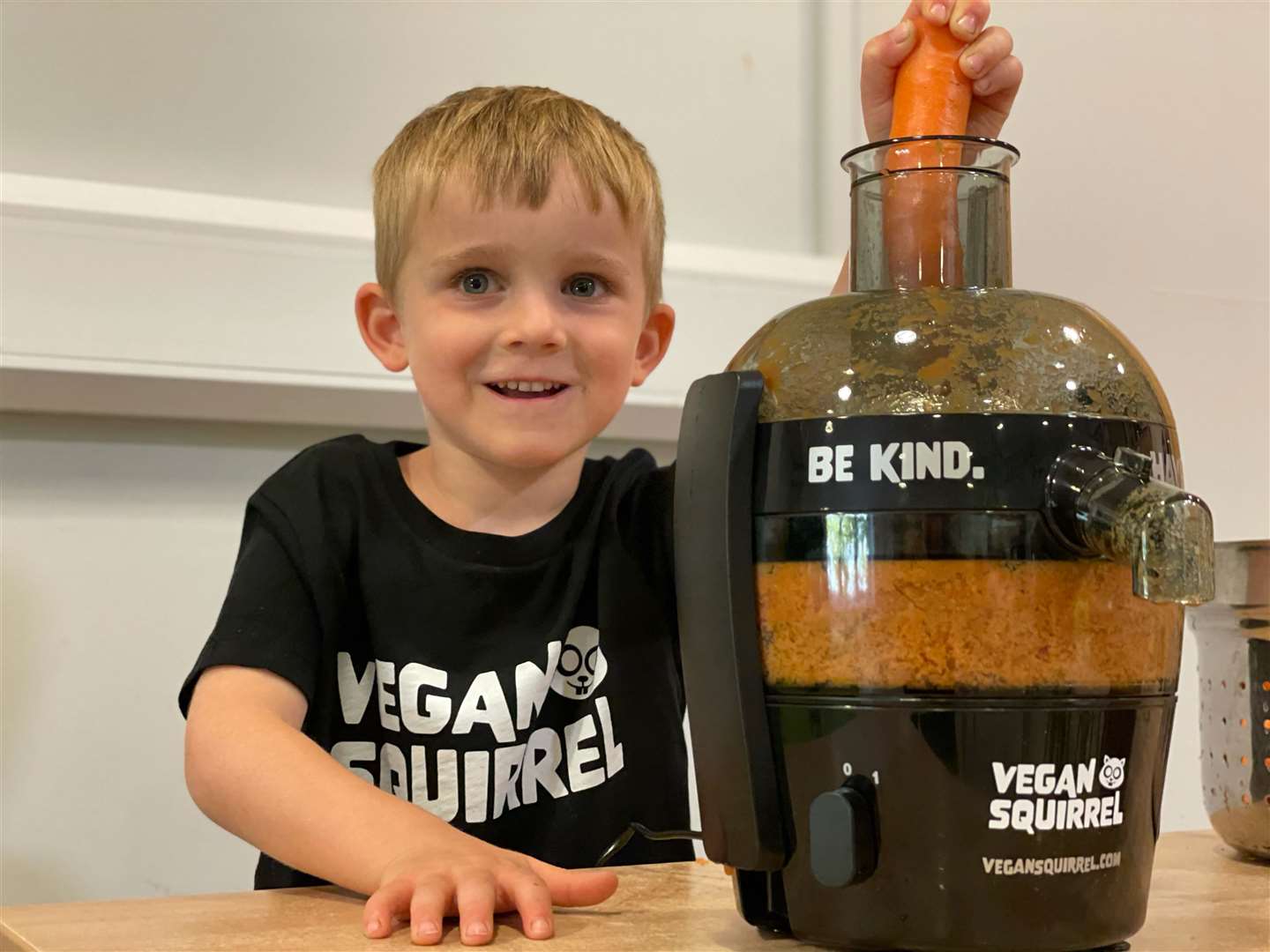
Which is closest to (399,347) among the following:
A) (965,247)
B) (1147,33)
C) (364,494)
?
(364,494)

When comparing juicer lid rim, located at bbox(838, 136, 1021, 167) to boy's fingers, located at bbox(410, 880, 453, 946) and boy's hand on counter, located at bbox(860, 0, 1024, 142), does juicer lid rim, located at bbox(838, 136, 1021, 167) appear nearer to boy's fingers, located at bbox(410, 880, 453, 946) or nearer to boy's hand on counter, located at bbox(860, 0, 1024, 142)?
boy's hand on counter, located at bbox(860, 0, 1024, 142)

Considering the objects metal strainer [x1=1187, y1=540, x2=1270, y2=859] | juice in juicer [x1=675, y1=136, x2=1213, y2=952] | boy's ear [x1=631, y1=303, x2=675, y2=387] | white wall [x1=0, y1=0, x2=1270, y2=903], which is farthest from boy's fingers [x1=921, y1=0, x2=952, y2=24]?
white wall [x1=0, y1=0, x2=1270, y2=903]

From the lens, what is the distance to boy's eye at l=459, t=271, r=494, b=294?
82cm

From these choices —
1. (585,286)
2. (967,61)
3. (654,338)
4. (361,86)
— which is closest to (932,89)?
(967,61)

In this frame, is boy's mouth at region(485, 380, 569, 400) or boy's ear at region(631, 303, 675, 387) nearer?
boy's mouth at region(485, 380, 569, 400)

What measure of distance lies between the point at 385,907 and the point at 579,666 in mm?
395

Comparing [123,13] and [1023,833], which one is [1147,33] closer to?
[123,13]

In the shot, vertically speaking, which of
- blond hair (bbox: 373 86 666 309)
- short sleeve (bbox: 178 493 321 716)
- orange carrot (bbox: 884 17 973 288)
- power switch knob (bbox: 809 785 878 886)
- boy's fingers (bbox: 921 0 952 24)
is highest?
blond hair (bbox: 373 86 666 309)

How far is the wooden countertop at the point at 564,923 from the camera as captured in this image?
469mm

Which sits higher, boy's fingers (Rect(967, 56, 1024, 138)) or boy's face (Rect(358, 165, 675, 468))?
boy's fingers (Rect(967, 56, 1024, 138))

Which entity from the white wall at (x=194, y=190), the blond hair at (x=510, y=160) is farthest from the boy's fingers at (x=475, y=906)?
the white wall at (x=194, y=190)

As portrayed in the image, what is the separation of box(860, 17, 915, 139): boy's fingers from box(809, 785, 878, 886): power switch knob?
0.30 m

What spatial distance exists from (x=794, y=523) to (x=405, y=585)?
1.46 ft

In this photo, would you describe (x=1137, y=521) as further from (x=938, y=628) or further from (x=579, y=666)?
(x=579, y=666)
